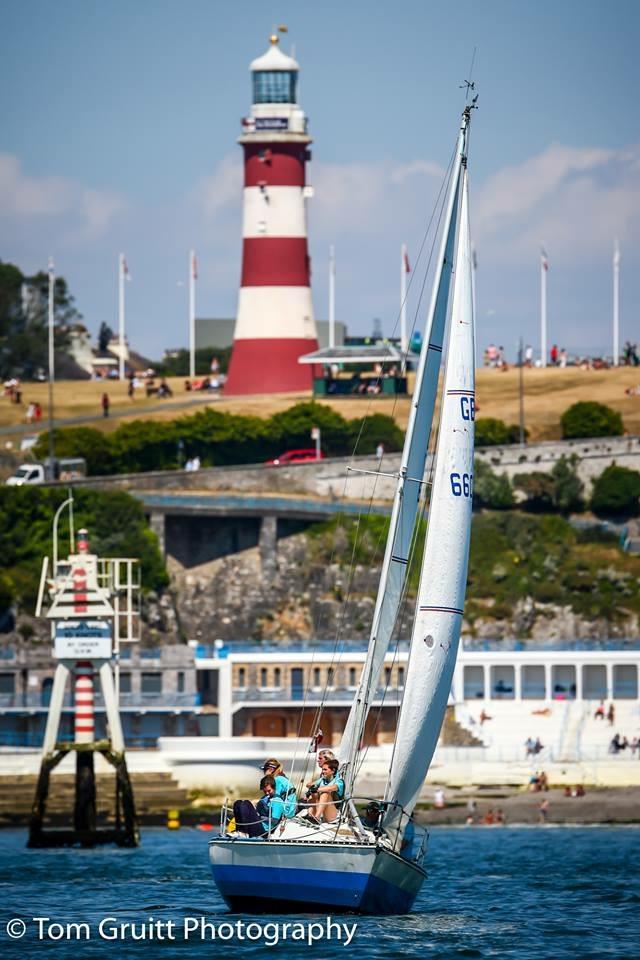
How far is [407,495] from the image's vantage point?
38.0 meters

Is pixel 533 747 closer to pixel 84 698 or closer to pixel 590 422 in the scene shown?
pixel 84 698

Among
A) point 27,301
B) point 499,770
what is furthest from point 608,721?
point 27,301

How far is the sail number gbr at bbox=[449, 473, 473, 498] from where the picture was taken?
124ft

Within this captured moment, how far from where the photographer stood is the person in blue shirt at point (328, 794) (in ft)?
119

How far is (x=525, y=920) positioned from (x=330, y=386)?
243 feet

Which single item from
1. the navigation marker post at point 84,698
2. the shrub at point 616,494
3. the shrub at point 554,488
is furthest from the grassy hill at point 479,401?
the navigation marker post at point 84,698

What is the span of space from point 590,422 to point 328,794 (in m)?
73.0

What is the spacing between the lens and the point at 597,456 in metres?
104

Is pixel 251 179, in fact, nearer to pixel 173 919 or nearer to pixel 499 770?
pixel 499 770

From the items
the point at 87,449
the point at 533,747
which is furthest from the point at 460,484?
the point at 87,449

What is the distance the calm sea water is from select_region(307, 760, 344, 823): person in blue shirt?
162cm

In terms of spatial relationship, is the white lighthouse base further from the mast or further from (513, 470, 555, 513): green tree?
the mast

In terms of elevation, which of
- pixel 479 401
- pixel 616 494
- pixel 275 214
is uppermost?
pixel 275 214

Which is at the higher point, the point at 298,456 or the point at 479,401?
the point at 479,401
